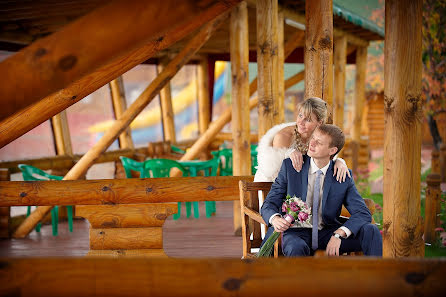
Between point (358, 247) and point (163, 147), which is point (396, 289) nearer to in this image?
point (358, 247)

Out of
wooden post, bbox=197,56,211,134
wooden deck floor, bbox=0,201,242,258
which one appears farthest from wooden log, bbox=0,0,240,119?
wooden post, bbox=197,56,211,134

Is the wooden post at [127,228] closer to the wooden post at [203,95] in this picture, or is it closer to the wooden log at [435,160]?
the wooden post at [203,95]

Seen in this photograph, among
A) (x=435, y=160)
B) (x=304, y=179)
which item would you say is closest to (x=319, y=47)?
(x=304, y=179)

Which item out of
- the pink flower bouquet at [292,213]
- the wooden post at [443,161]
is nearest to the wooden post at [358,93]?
the wooden post at [443,161]

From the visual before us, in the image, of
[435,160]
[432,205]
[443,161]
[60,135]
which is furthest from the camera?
[443,161]

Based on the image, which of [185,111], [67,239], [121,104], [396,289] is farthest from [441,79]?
[396,289]

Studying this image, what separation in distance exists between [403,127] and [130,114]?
384 centimetres

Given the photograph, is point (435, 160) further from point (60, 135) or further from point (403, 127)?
point (403, 127)

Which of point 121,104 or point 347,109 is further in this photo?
point 347,109

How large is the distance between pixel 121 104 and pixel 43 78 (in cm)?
724

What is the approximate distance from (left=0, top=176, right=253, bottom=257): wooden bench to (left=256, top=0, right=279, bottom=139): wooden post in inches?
63.4

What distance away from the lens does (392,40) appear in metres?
2.71

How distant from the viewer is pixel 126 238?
157 inches

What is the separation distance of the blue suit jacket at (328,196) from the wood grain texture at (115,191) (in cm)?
113
